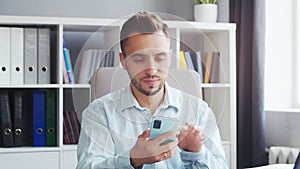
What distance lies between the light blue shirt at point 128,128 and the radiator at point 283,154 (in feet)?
4.44

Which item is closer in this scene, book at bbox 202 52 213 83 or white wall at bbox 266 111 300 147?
book at bbox 202 52 213 83

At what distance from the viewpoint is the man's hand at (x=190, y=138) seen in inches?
47.0

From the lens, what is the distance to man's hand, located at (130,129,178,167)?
115 cm

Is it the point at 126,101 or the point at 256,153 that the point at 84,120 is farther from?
the point at 256,153

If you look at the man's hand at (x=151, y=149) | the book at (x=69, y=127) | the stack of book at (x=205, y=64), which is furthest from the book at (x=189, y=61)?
the book at (x=69, y=127)

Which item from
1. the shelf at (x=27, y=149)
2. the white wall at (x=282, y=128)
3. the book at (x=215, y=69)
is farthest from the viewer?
the white wall at (x=282, y=128)

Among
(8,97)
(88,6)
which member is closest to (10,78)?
(8,97)

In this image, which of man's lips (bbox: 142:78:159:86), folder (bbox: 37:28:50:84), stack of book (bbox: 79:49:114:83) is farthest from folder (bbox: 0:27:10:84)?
man's lips (bbox: 142:78:159:86)

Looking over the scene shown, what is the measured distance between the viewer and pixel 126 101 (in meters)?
1.25

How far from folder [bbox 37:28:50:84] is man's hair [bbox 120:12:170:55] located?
4.83 feet

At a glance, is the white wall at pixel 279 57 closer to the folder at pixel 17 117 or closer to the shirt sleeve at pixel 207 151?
the folder at pixel 17 117

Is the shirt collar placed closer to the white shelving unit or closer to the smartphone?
the smartphone

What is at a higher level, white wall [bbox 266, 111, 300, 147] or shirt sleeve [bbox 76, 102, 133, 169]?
shirt sleeve [bbox 76, 102, 133, 169]

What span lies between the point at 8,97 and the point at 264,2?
53.6 inches
